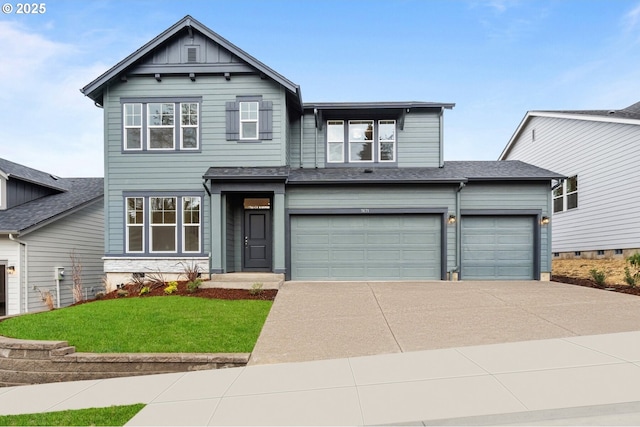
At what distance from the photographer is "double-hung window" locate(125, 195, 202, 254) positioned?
12.8m

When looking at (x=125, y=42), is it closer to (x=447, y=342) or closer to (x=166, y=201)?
(x=166, y=201)

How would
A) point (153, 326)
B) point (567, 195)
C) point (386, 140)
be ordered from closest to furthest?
1. point (153, 326)
2. point (386, 140)
3. point (567, 195)

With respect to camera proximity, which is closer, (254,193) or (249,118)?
(249,118)

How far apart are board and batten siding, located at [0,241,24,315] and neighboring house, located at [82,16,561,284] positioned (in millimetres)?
3287

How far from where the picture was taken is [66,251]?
15125 millimetres

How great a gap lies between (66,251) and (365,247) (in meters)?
11.4

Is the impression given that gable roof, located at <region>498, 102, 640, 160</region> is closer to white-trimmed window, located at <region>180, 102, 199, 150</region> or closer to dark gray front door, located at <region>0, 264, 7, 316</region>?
white-trimmed window, located at <region>180, 102, 199, 150</region>

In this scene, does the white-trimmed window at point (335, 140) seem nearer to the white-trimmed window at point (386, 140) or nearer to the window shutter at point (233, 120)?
the white-trimmed window at point (386, 140)

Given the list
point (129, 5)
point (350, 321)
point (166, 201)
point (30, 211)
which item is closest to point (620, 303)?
point (350, 321)

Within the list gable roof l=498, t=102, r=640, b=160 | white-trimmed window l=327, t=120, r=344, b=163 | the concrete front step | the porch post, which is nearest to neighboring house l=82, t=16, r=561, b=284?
the porch post

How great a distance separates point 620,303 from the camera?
29.1ft

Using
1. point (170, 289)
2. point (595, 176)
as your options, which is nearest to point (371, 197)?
point (170, 289)

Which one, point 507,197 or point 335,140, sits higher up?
point 335,140

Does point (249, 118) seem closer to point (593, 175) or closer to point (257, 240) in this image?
point (257, 240)
